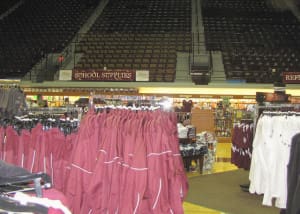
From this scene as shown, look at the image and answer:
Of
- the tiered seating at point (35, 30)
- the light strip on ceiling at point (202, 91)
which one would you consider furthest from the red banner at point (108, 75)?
the tiered seating at point (35, 30)

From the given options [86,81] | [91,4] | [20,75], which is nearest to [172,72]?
[86,81]

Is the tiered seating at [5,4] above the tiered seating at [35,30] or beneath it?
above

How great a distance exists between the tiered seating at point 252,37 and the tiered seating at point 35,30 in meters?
6.24

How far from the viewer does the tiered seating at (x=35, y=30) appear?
16.2m

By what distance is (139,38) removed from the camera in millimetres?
17344

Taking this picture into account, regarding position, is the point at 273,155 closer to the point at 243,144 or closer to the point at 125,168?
the point at 243,144

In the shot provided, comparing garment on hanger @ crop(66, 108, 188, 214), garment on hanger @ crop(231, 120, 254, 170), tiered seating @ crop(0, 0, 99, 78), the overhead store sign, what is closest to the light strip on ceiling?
the overhead store sign

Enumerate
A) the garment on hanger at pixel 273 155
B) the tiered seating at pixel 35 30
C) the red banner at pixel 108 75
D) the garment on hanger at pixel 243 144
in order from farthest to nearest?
the tiered seating at pixel 35 30 < the red banner at pixel 108 75 < the garment on hanger at pixel 243 144 < the garment on hanger at pixel 273 155

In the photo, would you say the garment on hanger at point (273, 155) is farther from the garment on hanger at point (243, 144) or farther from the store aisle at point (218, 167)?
the garment on hanger at point (243, 144)

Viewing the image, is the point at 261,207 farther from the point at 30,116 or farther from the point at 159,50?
the point at 159,50

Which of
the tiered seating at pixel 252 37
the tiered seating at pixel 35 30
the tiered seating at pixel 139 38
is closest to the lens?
the tiered seating at pixel 252 37

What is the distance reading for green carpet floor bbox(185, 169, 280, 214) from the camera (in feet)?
17.0

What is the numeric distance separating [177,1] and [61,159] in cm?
1963

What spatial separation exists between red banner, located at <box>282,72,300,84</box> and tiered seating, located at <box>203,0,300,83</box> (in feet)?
1.67
